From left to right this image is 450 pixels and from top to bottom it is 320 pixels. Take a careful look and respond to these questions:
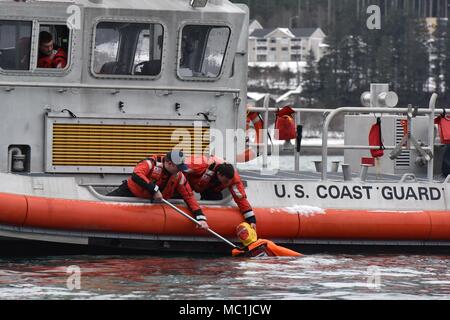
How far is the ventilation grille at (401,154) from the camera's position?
1761 centimetres

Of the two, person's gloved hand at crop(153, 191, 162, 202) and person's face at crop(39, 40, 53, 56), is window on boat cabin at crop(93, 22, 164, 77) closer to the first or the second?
person's face at crop(39, 40, 53, 56)

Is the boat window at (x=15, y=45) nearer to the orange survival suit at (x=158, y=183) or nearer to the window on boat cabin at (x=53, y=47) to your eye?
the window on boat cabin at (x=53, y=47)

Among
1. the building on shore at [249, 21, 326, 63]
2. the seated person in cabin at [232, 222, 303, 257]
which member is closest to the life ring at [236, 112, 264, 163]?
the seated person in cabin at [232, 222, 303, 257]

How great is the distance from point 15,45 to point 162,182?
2.22m

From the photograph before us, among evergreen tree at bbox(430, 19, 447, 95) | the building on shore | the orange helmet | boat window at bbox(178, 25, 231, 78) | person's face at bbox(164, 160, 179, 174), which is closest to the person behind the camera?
person's face at bbox(164, 160, 179, 174)

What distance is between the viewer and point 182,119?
50.5 feet

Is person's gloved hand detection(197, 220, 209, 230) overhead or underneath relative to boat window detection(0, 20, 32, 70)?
underneath

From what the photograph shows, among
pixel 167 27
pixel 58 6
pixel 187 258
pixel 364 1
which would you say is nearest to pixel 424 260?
pixel 187 258

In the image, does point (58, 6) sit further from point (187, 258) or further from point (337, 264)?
point (337, 264)

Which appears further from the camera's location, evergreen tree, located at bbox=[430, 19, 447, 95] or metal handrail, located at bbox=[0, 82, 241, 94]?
evergreen tree, located at bbox=[430, 19, 447, 95]

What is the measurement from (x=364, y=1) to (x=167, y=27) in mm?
74706

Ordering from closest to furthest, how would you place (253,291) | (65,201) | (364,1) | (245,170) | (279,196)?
(253,291)
(65,201)
(279,196)
(245,170)
(364,1)

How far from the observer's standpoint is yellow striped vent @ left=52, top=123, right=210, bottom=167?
49.4 ft

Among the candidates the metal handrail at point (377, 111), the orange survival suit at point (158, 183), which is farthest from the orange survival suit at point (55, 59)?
the metal handrail at point (377, 111)
